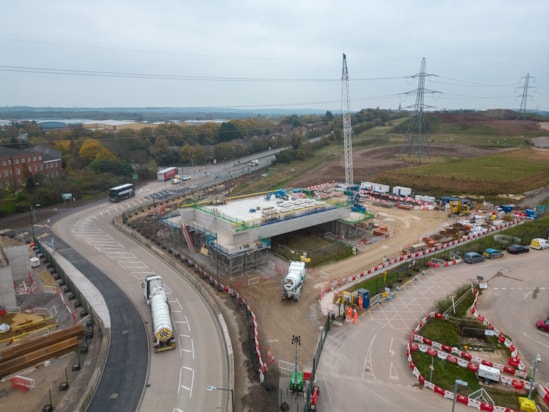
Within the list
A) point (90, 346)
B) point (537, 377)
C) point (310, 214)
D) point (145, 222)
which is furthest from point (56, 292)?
point (537, 377)

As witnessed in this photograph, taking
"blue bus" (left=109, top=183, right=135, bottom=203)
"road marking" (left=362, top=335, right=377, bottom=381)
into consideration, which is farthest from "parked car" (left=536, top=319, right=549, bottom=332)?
"blue bus" (left=109, top=183, right=135, bottom=203)

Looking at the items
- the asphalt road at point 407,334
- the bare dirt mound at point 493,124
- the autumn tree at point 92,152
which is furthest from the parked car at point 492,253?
the bare dirt mound at point 493,124

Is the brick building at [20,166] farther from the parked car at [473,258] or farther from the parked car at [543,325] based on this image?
the parked car at [543,325]

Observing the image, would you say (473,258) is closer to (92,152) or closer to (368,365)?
(368,365)

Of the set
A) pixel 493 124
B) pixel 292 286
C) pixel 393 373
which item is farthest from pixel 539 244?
pixel 493 124

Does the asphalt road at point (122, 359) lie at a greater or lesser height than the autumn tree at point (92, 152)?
lesser

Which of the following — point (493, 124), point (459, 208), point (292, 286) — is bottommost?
point (459, 208)
